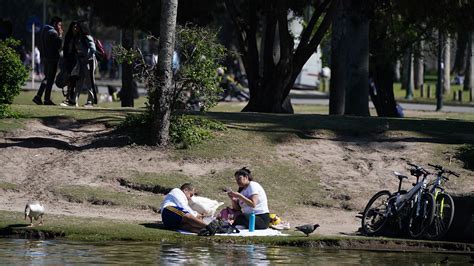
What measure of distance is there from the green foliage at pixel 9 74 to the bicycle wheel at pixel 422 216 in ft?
29.6

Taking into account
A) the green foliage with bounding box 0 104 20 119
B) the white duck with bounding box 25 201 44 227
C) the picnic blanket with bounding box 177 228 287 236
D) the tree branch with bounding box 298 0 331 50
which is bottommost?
the picnic blanket with bounding box 177 228 287 236

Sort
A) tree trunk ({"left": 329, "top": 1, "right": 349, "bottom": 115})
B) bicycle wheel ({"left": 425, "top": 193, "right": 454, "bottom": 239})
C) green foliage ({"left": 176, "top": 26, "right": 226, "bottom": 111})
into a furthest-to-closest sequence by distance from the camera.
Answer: tree trunk ({"left": 329, "top": 1, "right": 349, "bottom": 115}), green foliage ({"left": 176, "top": 26, "right": 226, "bottom": 111}), bicycle wheel ({"left": 425, "top": 193, "right": 454, "bottom": 239})

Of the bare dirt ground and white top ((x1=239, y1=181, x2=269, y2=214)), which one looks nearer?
white top ((x1=239, y1=181, x2=269, y2=214))

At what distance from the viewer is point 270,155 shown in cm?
2325

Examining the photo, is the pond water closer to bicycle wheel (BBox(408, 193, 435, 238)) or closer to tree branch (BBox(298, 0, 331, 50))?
bicycle wheel (BBox(408, 193, 435, 238))

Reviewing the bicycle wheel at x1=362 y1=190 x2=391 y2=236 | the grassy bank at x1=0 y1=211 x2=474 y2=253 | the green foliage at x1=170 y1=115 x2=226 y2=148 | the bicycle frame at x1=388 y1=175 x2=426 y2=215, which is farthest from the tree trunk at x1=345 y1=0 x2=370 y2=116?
the grassy bank at x1=0 y1=211 x2=474 y2=253

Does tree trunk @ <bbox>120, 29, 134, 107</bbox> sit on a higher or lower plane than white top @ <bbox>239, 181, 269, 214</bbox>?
higher

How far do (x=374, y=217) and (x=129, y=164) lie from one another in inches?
207

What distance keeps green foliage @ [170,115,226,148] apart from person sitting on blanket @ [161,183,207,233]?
4.57m

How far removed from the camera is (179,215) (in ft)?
59.8

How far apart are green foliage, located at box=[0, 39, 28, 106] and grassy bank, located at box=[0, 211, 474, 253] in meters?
6.18

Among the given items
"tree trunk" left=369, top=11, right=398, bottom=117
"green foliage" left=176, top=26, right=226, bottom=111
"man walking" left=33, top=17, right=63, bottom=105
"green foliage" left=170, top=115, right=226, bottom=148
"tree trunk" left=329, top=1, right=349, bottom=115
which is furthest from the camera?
"tree trunk" left=369, top=11, right=398, bottom=117

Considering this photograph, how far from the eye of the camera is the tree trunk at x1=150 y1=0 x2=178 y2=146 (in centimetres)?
2277

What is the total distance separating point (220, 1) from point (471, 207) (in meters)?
16.2
